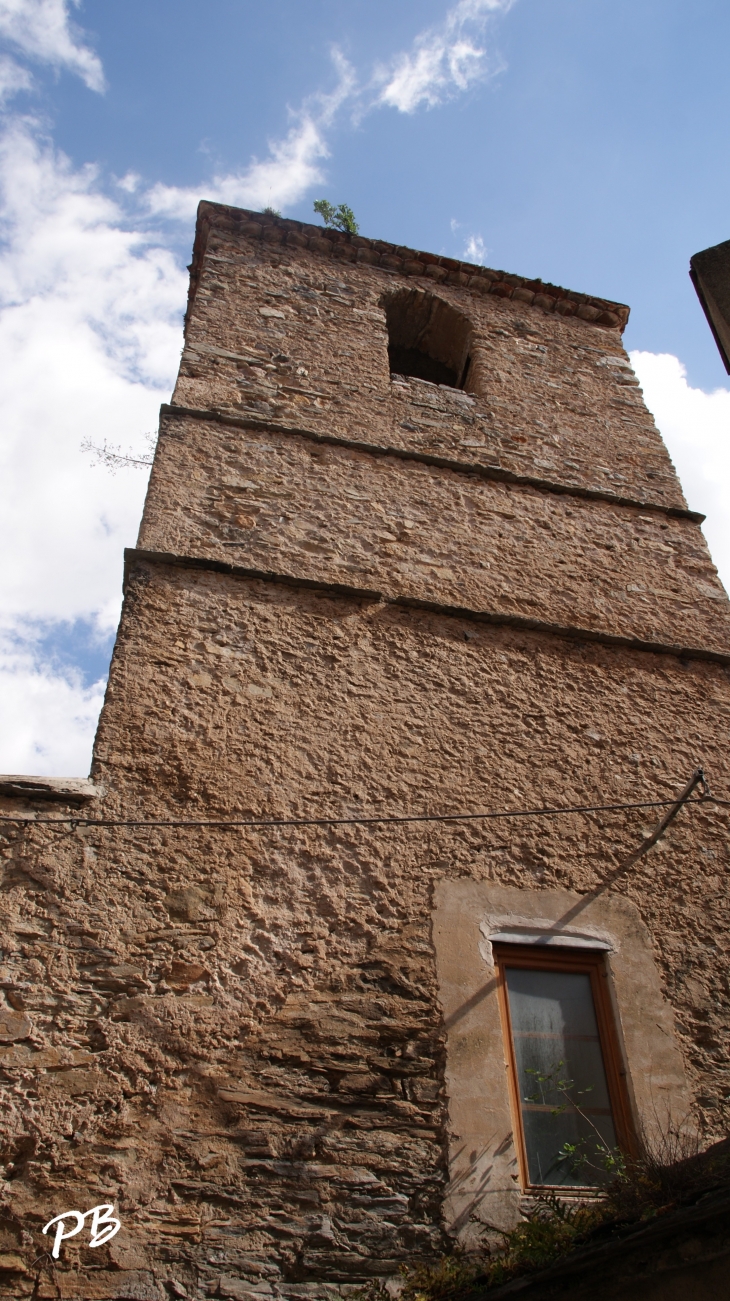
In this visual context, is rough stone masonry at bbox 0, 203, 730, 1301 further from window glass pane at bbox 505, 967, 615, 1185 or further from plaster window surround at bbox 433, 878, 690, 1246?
window glass pane at bbox 505, 967, 615, 1185

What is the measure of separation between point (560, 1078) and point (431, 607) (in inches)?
93.5

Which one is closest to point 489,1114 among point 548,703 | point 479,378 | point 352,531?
point 548,703

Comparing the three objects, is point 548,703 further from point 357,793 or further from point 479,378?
point 479,378

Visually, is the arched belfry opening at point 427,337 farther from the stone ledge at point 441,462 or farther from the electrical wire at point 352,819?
the electrical wire at point 352,819

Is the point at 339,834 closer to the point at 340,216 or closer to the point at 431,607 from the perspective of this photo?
the point at 431,607

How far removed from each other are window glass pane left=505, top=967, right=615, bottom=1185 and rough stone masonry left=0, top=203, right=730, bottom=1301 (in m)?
0.15

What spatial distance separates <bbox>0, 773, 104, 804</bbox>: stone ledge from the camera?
3721mm

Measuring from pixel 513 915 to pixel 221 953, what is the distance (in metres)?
1.26

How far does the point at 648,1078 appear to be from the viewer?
12.0 feet

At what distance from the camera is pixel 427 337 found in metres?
7.77

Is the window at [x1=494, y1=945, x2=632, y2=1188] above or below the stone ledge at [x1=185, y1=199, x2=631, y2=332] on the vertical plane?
below
